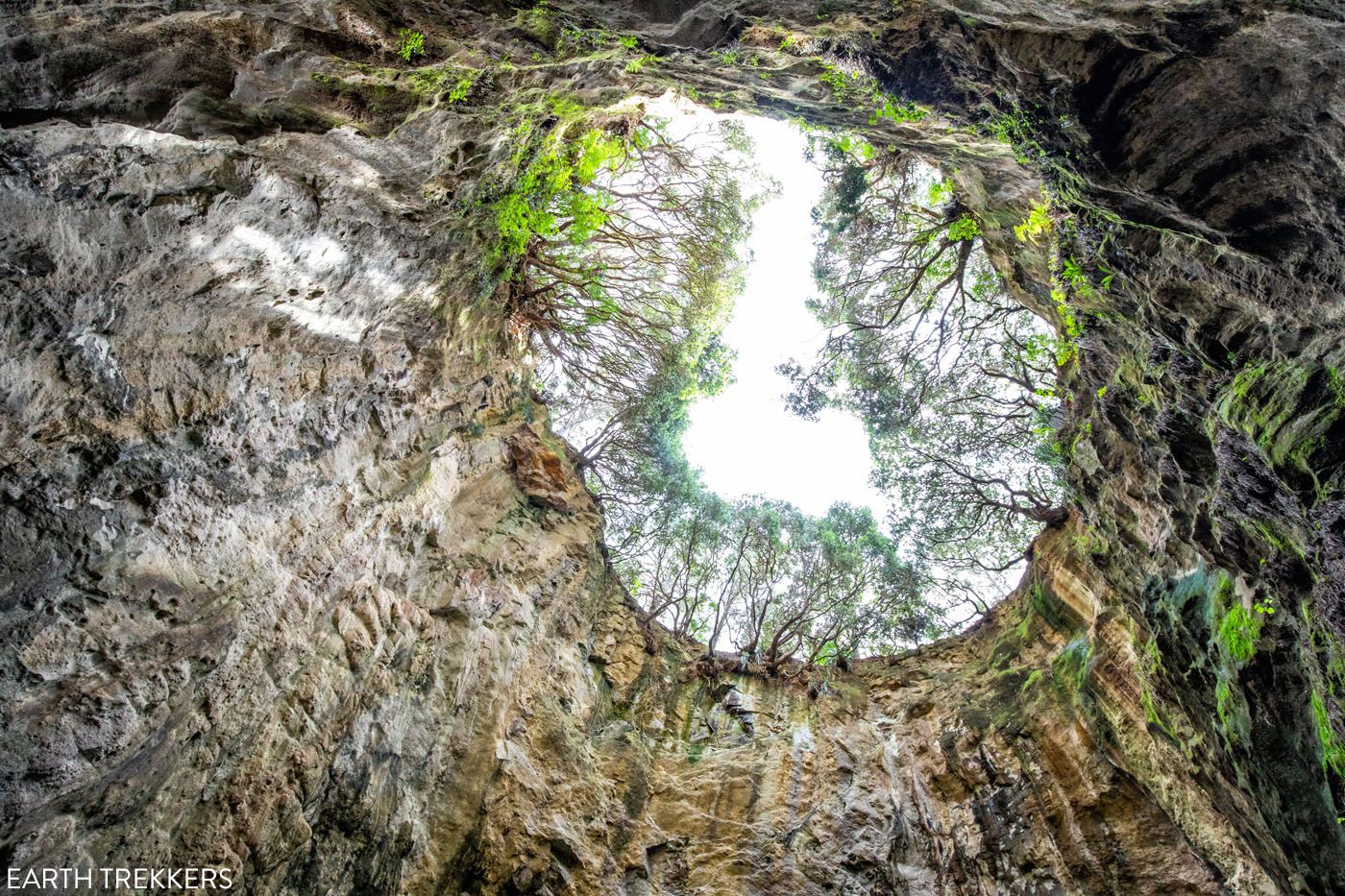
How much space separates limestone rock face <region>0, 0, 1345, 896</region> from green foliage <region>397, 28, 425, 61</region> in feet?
0.51

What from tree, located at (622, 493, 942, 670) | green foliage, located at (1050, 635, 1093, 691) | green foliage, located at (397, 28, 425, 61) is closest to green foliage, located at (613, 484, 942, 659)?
tree, located at (622, 493, 942, 670)

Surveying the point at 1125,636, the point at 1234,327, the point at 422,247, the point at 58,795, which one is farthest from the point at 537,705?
the point at 1234,327

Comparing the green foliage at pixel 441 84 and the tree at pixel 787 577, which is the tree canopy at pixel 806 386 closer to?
the tree at pixel 787 577

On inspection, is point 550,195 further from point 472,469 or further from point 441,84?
point 472,469

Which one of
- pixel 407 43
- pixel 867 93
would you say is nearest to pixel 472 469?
pixel 407 43

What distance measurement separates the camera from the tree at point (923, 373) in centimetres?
1054

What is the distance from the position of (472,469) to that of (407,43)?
16.3ft

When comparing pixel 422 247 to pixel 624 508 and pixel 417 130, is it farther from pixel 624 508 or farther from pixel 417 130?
pixel 624 508

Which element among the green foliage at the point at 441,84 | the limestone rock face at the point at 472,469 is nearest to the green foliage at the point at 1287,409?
the limestone rock face at the point at 472,469

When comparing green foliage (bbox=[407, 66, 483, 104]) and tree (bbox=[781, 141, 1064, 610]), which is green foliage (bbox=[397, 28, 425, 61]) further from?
tree (bbox=[781, 141, 1064, 610])

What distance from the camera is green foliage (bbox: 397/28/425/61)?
5699 millimetres

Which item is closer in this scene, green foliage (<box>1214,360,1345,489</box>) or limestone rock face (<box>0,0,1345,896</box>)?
limestone rock face (<box>0,0,1345,896</box>)

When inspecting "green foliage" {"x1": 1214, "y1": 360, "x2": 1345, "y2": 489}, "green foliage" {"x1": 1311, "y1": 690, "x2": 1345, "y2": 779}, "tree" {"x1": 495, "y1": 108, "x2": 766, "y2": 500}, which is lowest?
"green foliage" {"x1": 1311, "y1": 690, "x2": 1345, "y2": 779}

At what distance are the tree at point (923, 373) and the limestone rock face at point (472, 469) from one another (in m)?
2.86
